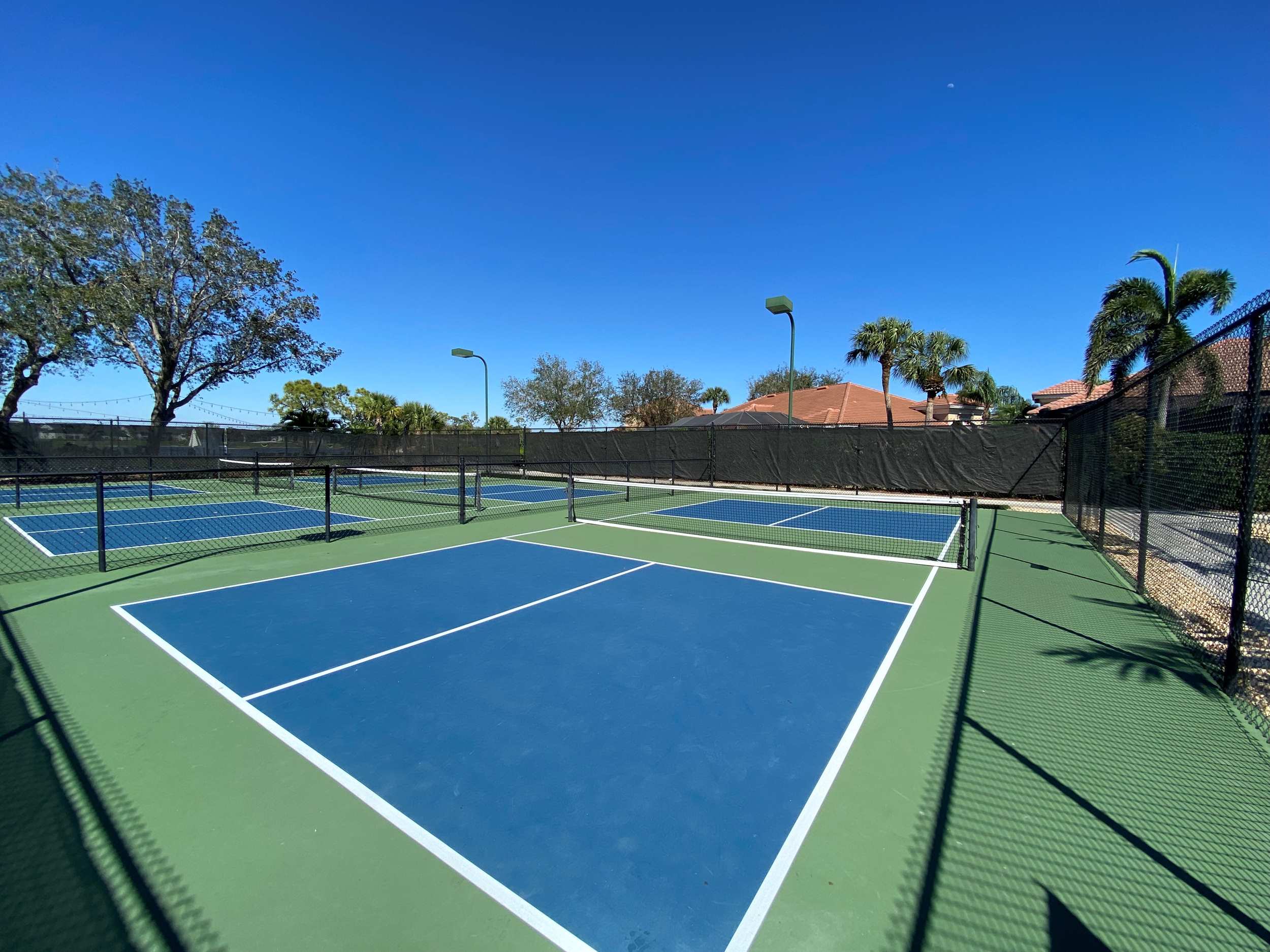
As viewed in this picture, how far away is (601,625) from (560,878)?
3.21 meters

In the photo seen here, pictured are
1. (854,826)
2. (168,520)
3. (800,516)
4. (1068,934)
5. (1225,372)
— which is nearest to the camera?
(1068,934)

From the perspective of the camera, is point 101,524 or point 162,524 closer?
point 101,524

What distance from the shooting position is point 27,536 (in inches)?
416

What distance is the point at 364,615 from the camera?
5898 mm

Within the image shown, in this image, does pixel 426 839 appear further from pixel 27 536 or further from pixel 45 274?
pixel 45 274

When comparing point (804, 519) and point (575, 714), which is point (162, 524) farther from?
point (804, 519)

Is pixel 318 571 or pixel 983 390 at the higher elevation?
pixel 983 390

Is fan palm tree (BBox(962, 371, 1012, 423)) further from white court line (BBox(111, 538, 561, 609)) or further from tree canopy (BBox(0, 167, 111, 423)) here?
tree canopy (BBox(0, 167, 111, 423))

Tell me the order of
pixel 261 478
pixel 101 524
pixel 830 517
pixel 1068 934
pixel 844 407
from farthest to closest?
pixel 844 407 < pixel 261 478 < pixel 830 517 < pixel 101 524 < pixel 1068 934

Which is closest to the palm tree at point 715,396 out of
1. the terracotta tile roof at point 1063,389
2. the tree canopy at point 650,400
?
the tree canopy at point 650,400

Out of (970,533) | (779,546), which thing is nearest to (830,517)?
(779,546)

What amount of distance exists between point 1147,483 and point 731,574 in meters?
5.11

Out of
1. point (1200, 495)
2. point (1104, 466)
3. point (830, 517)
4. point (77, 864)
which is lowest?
point (77, 864)

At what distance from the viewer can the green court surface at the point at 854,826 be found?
216 centimetres
